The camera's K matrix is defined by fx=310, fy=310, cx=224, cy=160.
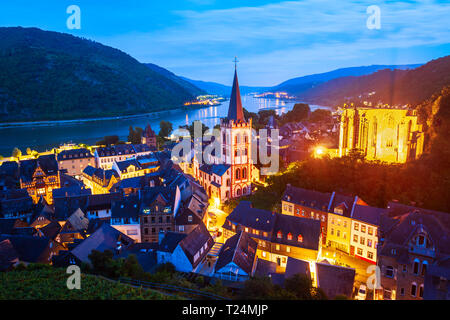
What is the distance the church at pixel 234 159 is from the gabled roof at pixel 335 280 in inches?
934

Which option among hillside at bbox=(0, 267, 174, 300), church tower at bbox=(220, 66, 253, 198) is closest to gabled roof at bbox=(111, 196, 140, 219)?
hillside at bbox=(0, 267, 174, 300)

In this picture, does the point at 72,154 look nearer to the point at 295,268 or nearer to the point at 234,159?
the point at 234,159

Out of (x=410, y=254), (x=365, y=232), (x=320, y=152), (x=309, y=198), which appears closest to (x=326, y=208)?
(x=309, y=198)

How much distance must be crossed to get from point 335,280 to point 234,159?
25.3 m

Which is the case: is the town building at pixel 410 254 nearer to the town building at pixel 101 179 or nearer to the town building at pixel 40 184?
the town building at pixel 101 179

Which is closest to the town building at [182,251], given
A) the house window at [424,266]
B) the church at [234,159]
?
the house window at [424,266]

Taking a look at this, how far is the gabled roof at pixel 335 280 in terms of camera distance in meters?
18.0

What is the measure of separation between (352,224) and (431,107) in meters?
20.2

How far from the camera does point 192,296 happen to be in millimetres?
15117

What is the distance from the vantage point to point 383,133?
34.5m

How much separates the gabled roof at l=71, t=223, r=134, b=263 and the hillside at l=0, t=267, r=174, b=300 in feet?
17.3
